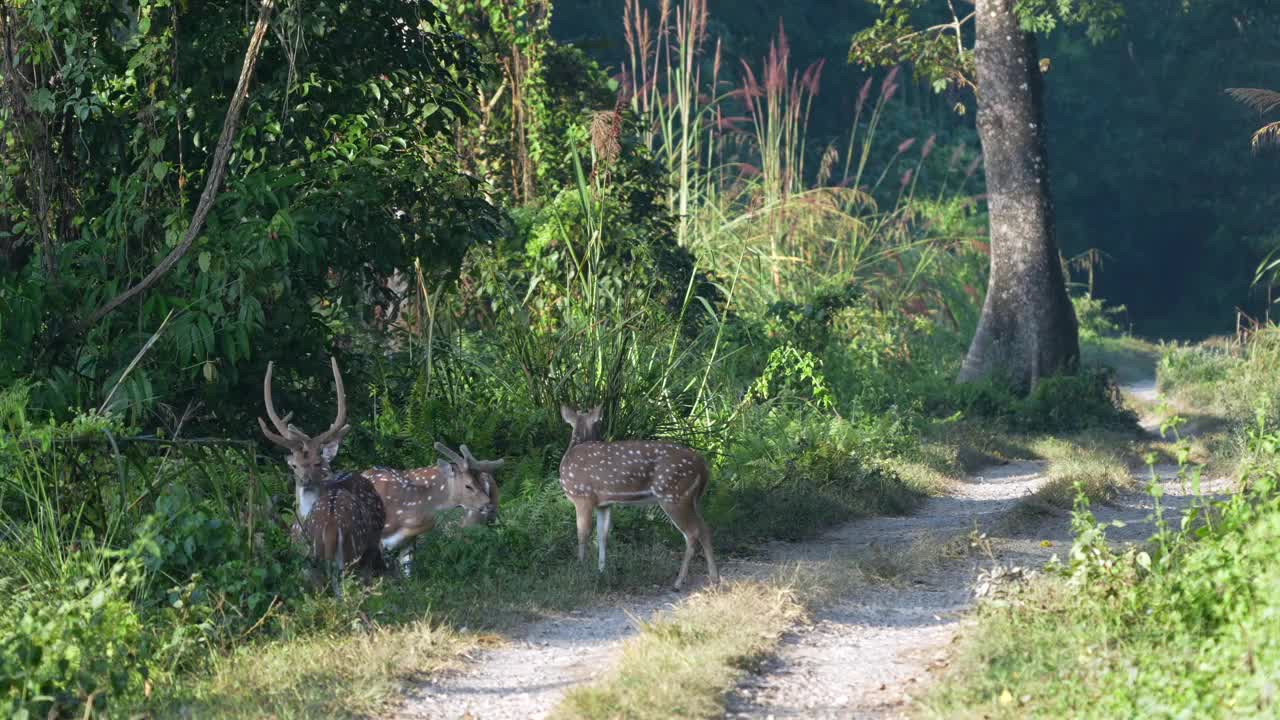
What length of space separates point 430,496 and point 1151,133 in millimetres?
32497

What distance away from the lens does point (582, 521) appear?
29.9ft

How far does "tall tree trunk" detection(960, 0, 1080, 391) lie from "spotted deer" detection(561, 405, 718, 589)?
34.6 feet

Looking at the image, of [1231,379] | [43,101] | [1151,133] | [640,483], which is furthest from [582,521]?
[1151,133]

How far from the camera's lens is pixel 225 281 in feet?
30.5

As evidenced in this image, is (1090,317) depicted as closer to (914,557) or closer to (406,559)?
(914,557)

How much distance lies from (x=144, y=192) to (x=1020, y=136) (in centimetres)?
1182

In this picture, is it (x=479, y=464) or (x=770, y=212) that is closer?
(x=479, y=464)

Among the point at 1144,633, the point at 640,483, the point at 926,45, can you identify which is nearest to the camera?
the point at 1144,633

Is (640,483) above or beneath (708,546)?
above

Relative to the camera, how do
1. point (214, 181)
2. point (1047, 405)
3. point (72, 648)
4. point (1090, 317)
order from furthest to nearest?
point (1090, 317), point (1047, 405), point (214, 181), point (72, 648)

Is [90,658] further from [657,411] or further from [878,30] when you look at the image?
[878,30]

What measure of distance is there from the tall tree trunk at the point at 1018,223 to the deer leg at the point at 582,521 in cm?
1064

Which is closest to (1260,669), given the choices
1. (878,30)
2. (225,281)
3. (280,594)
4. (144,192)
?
(280,594)

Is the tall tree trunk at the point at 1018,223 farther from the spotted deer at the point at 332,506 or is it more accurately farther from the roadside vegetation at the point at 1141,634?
the spotted deer at the point at 332,506
